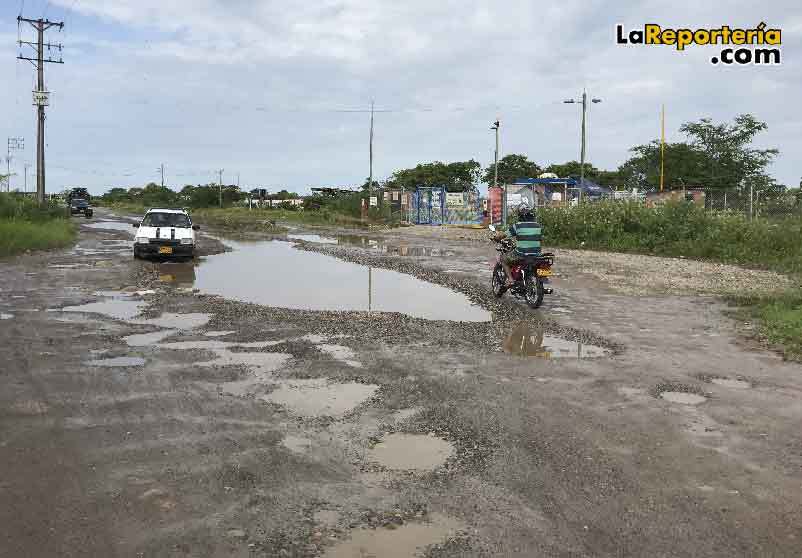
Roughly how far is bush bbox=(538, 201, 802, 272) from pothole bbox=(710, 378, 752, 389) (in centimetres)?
1393

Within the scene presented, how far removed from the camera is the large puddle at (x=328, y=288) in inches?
507

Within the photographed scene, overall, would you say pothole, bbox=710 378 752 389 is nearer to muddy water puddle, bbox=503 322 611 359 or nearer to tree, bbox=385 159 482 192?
muddy water puddle, bbox=503 322 611 359

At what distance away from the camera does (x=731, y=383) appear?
7.77 m

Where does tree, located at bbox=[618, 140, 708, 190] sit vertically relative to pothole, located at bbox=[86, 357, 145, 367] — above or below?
above

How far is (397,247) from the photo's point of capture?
94.7ft

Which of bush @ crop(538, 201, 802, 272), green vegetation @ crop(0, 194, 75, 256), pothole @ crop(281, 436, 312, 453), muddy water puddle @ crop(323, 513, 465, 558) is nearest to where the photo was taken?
muddy water puddle @ crop(323, 513, 465, 558)

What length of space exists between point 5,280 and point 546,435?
14.3 meters

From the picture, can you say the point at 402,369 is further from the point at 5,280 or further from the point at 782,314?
the point at 5,280

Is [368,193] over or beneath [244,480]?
over

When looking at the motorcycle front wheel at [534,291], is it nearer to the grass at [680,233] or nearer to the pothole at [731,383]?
the pothole at [731,383]

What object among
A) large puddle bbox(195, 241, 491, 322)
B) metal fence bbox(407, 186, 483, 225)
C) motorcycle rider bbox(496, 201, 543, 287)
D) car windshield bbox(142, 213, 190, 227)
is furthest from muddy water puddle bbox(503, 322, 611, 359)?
metal fence bbox(407, 186, 483, 225)

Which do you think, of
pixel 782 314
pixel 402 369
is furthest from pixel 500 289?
pixel 402 369

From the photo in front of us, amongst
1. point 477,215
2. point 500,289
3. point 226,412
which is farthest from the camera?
point 477,215

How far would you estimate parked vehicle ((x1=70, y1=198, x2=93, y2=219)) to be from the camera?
63703 millimetres
